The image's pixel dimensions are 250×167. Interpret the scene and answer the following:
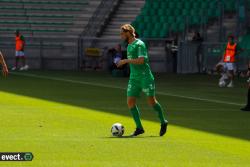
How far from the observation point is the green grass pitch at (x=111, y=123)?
13852mm

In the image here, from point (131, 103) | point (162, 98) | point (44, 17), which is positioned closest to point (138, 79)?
point (131, 103)

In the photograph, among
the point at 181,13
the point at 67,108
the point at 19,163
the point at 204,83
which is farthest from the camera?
the point at 181,13

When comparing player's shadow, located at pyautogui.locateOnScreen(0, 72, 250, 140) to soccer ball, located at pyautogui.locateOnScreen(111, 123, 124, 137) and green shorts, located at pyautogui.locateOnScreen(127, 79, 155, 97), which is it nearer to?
green shorts, located at pyautogui.locateOnScreen(127, 79, 155, 97)

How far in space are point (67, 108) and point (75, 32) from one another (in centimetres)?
2668

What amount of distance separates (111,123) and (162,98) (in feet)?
28.5

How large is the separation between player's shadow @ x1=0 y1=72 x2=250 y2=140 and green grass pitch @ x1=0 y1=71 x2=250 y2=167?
2 centimetres

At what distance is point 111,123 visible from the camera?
19.4 meters

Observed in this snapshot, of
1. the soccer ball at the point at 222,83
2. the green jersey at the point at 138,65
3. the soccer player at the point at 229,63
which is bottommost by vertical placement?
the soccer ball at the point at 222,83

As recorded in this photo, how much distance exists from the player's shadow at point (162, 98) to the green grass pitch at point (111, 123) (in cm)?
2

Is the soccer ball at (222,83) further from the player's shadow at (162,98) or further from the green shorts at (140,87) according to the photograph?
the green shorts at (140,87)

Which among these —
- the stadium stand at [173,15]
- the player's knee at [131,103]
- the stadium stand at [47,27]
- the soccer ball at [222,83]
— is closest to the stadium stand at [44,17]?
the stadium stand at [47,27]

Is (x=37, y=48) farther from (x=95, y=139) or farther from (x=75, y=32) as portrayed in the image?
(x=95, y=139)

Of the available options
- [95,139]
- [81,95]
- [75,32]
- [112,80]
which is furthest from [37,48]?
[95,139]

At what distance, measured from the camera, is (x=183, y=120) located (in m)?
20.5
